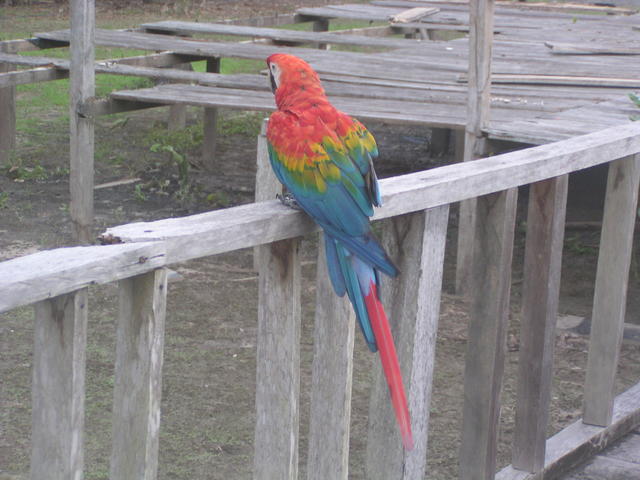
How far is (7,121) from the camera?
787 centimetres

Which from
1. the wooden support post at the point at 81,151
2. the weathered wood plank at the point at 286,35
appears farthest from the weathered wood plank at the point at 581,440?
the weathered wood plank at the point at 286,35

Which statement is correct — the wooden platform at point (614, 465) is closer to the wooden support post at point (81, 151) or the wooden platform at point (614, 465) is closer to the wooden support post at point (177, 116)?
the wooden support post at point (81, 151)

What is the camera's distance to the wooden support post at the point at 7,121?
7.73 m

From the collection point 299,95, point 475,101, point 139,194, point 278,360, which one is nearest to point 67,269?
point 278,360

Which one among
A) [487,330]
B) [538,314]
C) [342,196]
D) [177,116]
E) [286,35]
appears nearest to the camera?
[342,196]

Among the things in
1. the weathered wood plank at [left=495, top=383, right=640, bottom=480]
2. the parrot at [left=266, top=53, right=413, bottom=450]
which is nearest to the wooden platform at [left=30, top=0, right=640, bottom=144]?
the weathered wood plank at [left=495, top=383, right=640, bottom=480]

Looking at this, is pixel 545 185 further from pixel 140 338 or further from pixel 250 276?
pixel 250 276

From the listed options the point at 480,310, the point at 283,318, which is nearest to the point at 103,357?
the point at 480,310

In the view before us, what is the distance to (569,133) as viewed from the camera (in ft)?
17.1

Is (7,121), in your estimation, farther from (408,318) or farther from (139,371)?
(139,371)

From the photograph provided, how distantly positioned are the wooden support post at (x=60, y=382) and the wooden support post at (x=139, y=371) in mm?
142

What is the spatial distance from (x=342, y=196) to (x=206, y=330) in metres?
3.12

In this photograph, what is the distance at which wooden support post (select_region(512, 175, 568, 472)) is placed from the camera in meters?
2.72

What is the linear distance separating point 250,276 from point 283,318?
393cm
